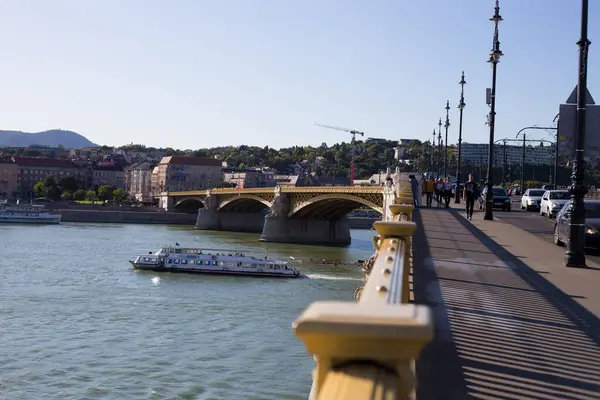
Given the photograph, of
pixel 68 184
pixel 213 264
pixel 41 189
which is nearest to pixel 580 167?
pixel 213 264

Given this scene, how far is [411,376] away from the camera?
85.6 inches

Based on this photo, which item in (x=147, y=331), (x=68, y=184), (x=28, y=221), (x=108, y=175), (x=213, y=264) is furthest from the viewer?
(x=108, y=175)

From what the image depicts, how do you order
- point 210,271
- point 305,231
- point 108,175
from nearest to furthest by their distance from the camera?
1. point 210,271
2. point 305,231
3. point 108,175

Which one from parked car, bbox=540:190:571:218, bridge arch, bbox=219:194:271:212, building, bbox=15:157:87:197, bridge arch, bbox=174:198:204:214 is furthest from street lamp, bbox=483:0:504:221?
building, bbox=15:157:87:197

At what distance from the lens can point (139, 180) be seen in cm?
Result: 17212

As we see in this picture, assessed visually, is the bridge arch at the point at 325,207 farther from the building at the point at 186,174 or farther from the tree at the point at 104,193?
the building at the point at 186,174

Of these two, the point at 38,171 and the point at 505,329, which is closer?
the point at 505,329

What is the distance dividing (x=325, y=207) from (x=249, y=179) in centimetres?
10105

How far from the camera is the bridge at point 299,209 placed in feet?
177

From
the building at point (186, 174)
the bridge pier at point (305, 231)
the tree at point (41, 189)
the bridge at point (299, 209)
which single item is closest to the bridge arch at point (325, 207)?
the bridge at point (299, 209)

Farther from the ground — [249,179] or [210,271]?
[249,179]

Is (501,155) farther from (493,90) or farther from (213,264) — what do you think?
(493,90)

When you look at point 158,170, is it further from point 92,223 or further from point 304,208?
point 304,208

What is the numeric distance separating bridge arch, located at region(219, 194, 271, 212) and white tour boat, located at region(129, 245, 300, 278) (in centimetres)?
3187
